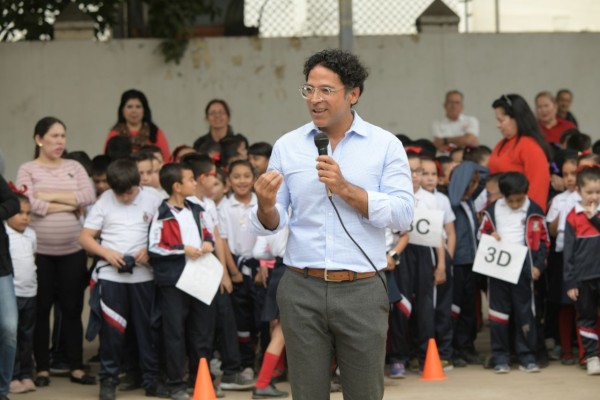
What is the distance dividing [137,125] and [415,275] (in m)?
2.86

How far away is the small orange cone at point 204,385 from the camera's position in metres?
Result: 8.45

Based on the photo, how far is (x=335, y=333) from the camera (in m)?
5.59

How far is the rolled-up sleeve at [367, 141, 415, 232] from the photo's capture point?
540 cm

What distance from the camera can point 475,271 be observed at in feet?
32.2

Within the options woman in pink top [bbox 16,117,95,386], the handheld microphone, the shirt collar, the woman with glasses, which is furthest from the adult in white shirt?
the handheld microphone

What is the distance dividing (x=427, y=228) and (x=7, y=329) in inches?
131

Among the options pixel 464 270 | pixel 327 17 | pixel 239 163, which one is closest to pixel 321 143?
pixel 239 163

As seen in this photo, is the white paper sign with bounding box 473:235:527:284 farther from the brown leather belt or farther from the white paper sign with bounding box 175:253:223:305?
the brown leather belt

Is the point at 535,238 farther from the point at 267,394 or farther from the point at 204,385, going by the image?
the point at 204,385

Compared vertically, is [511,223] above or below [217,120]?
below

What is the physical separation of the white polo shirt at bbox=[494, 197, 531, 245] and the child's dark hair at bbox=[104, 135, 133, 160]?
3.07 meters

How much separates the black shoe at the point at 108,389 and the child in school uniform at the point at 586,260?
356cm

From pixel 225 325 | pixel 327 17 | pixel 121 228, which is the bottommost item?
pixel 225 325

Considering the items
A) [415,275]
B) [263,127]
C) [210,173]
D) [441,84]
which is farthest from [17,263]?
[441,84]
